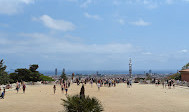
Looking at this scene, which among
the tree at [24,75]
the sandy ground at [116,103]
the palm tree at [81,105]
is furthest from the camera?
the tree at [24,75]

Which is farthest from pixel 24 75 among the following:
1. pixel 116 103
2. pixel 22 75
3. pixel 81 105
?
pixel 81 105

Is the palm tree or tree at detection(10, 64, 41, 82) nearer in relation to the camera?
the palm tree

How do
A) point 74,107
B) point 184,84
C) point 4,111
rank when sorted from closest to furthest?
point 74,107, point 4,111, point 184,84

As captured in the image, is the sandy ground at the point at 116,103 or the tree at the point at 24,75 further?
the tree at the point at 24,75

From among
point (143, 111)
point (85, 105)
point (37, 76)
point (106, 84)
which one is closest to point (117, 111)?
point (143, 111)

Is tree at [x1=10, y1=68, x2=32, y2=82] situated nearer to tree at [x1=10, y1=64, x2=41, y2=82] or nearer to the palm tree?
tree at [x1=10, y1=64, x2=41, y2=82]

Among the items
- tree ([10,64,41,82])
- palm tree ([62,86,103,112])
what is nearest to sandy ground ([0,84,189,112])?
palm tree ([62,86,103,112])

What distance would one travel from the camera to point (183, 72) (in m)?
43.7

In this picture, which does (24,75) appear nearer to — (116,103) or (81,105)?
(116,103)

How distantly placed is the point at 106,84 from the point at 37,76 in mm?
24142

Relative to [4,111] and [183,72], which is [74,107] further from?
[183,72]

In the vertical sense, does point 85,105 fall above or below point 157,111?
above

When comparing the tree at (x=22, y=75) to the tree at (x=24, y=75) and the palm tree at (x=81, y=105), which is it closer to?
the tree at (x=24, y=75)

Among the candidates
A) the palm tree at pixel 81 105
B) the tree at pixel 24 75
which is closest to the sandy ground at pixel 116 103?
the palm tree at pixel 81 105
